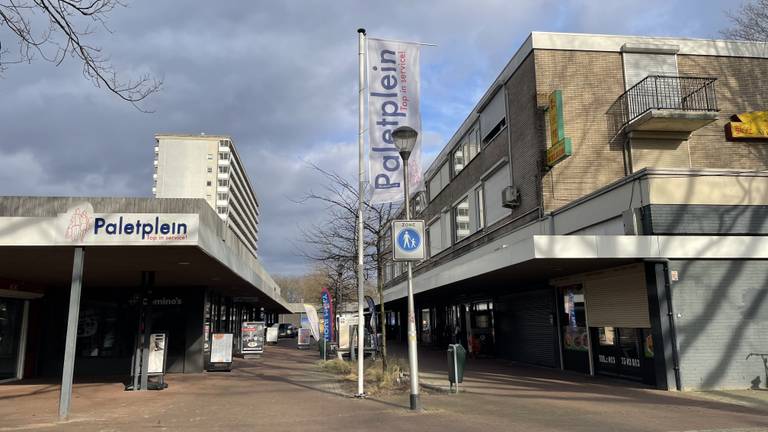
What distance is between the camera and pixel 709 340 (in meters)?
13.4

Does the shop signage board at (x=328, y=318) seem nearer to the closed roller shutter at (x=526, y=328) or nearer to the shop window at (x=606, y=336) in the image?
the closed roller shutter at (x=526, y=328)

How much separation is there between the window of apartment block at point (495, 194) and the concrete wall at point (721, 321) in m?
9.21

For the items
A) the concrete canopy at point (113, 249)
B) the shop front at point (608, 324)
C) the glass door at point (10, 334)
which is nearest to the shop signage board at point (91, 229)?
the concrete canopy at point (113, 249)

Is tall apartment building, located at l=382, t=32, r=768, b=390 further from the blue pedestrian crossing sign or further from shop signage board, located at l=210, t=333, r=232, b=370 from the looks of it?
shop signage board, located at l=210, t=333, r=232, b=370

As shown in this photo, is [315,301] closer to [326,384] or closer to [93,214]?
[326,384]

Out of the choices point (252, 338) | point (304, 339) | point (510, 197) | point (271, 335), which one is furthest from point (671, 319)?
point (271, 335)

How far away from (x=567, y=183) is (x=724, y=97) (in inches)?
265

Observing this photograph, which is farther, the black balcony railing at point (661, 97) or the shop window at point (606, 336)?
the black balcony railing at point (661, 97)

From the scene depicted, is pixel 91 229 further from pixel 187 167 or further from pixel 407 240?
pixel 187 167

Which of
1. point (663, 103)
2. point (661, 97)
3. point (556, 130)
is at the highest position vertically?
point (661, 97)

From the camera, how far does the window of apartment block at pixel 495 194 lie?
74.3 ft

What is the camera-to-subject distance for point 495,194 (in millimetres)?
23766

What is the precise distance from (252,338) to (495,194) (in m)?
13.8

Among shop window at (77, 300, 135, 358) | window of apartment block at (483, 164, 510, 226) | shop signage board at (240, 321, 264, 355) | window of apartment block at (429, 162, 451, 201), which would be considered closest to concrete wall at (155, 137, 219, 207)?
window of apartment block at (429, 162, 451, 201)
